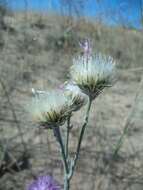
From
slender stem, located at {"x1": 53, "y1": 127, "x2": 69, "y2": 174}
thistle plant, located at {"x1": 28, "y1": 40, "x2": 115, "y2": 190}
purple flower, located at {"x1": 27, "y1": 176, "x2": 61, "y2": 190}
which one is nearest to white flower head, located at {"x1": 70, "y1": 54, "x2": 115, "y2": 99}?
thistle plant, located at {"x1": 28, "y1": 40, "x2": 115, "y2": 190}

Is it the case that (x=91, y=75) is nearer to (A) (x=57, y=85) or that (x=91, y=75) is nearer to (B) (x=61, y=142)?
(B) (x=61, y=142)

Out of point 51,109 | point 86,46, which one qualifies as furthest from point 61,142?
point 86,46

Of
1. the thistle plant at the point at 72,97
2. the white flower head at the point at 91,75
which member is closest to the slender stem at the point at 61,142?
the thistle plant at the point at 72,97

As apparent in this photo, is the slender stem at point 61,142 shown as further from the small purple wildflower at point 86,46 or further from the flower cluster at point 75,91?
the small purple wildflower at point 86,46

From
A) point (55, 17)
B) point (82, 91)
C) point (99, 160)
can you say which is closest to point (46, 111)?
point (82, 91)

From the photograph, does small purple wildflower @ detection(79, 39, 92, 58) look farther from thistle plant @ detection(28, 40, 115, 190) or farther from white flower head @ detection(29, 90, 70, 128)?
white flower head @ detection(29, 90, 70, 128)

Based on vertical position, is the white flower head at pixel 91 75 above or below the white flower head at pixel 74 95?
above

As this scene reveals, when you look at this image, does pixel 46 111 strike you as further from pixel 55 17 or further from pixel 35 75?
pixel 55 17
